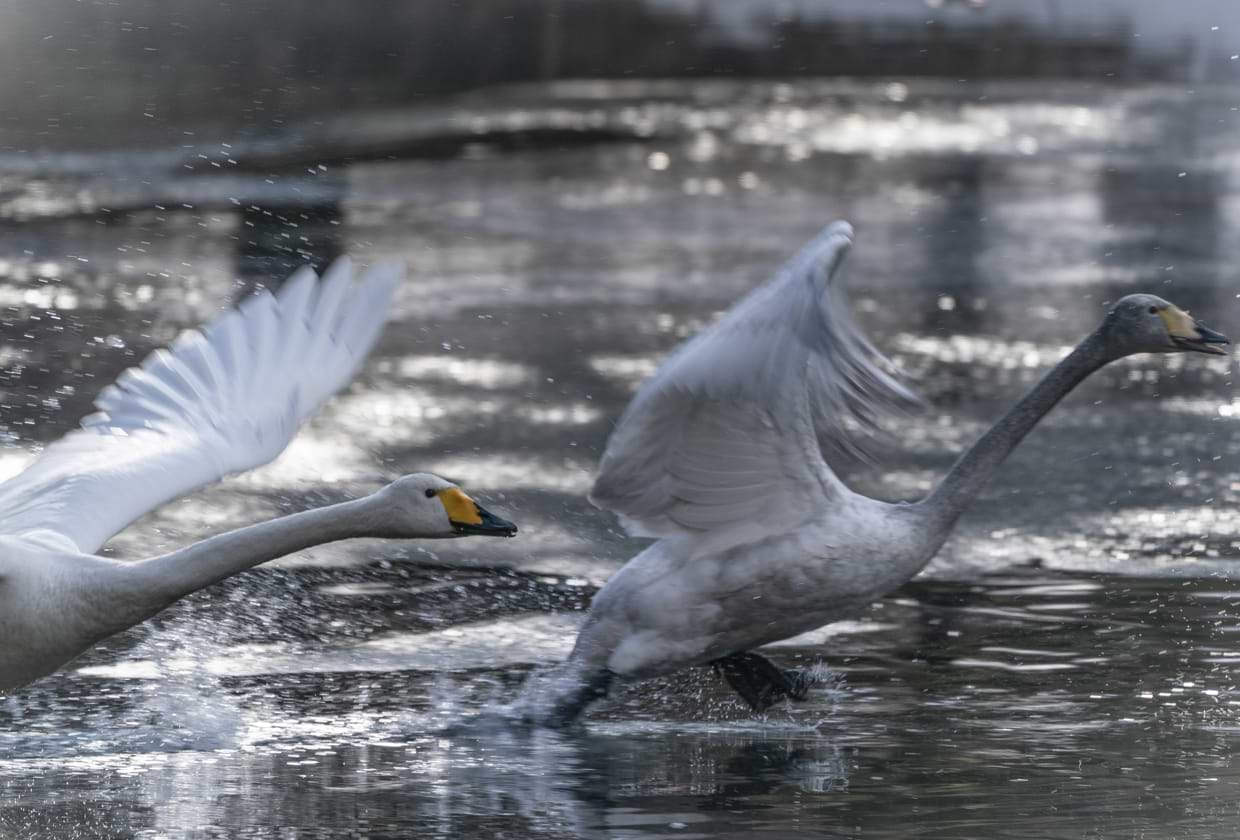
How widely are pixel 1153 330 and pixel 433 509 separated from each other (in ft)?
7.57

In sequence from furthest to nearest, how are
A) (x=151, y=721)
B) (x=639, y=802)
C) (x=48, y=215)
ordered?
(x=48, y=215), (x=151, y=721), (x=639, y=802)

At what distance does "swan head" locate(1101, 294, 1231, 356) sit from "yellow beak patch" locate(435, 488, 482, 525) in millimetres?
2083

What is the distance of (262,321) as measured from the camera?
6.39 meters

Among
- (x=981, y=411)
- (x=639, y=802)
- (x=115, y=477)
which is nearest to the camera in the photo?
(x=639, y=802)

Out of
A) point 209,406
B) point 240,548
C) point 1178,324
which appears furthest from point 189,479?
point 1178,324

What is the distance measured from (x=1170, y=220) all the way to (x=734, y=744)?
9169 millimetres

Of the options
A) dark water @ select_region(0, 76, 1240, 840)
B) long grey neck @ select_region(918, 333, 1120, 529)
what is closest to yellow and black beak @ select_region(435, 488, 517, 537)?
dark water @ select_region(0, 76, 1240, 840)

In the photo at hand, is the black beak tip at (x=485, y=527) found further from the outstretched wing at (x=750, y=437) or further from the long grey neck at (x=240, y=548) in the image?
the outstretched wing at (x=750, y=437)

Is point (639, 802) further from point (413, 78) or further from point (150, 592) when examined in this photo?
point (413, 78)

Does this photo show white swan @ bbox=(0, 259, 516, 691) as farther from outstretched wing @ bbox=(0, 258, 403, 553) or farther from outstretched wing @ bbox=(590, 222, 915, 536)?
outstretched wing @ bbox=(590, 222, 915, 536)

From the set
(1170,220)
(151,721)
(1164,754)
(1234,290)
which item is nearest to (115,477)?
(151,721)

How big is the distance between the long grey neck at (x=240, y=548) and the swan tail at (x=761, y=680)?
1.37 m

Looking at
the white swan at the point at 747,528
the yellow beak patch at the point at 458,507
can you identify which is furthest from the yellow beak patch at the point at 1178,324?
the yellow beak patch at the point at 458,507

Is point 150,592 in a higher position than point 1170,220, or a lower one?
lower
